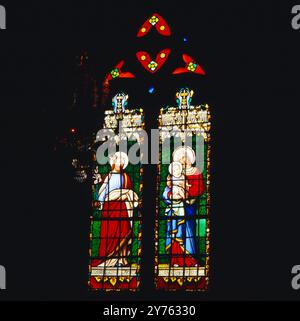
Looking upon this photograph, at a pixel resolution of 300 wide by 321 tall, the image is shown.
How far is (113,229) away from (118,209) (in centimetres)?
28

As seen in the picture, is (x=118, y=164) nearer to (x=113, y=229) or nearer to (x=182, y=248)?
(x=113, y=229)

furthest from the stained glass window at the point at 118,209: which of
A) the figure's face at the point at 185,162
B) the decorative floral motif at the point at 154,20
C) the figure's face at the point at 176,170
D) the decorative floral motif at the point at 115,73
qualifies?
the decorative floral motif at the point at 154,20

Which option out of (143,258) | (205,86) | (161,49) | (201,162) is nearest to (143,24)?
(161,49)

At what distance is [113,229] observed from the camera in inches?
541

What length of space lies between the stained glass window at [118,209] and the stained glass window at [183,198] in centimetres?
33

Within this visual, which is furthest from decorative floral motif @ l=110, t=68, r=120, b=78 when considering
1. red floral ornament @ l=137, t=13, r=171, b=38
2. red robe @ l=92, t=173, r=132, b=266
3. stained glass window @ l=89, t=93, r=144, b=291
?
red robe @ l=92, t=173, r=132, b=266

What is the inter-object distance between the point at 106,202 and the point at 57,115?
2.95m

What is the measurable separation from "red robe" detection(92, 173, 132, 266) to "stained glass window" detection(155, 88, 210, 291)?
1.53ft

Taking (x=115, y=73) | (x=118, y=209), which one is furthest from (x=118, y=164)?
(x=115, y=73)

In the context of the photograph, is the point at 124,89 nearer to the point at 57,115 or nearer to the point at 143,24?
the point at 143,24

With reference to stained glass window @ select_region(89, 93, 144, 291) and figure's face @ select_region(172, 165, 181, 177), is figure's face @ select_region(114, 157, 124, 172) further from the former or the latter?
figure's face @ select_region(172, 165, 181, 177)

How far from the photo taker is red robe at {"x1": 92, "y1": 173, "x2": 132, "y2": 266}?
1361 centimetres

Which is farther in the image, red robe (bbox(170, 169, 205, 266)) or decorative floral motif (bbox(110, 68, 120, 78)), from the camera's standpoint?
decorative floral motif (bbox(110, 68, 120, 78))

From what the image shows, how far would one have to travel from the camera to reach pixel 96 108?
36.8ft
